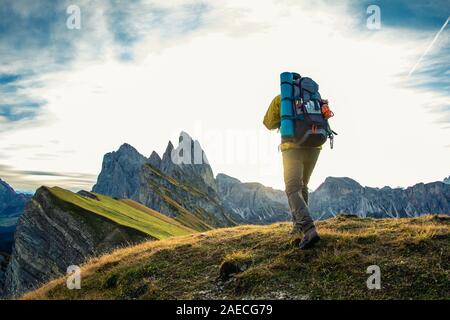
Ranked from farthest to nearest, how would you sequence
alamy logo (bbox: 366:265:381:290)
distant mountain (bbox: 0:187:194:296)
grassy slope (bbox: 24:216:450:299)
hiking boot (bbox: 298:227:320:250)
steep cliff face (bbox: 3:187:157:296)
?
steep cliff face (bbox: 3:187:157:296)
distant mountain (bbox: 0:187:194:296)
hiking boot (bbox: 298:227:320:250)
grassy slope (bbox: 24:216:450:299)
alamy logo (bbox: 366:265:381:290)

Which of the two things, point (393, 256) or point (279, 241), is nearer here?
point (393, 256)

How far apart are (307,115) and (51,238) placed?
252 feet

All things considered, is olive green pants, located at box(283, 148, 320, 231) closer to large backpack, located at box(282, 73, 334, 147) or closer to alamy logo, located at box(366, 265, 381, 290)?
large backpack, located at box(282, 73, 334, 147)

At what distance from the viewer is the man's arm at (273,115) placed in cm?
1129

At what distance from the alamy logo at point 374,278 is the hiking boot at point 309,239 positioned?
6.60 ft

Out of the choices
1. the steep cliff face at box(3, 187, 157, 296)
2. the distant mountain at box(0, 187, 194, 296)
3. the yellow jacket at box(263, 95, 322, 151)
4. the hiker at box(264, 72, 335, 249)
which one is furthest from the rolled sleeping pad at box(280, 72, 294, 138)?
the steep cliff face at box(3, 187, 157, 296)

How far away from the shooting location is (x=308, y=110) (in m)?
10.5

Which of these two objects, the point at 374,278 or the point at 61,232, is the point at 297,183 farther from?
the point at 61,232

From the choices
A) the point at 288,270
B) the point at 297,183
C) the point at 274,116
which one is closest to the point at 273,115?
the point at 274,116

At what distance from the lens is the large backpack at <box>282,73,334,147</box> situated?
34.5ft

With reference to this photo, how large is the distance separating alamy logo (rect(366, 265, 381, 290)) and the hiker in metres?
2.09
